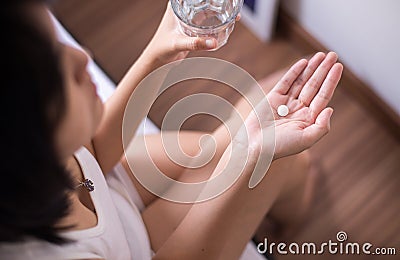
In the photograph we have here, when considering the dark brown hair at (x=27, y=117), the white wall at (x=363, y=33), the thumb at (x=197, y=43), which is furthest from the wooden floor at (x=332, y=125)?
the dark brown hair at (x=27, y=117)

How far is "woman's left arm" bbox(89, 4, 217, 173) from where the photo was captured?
893 millimetres

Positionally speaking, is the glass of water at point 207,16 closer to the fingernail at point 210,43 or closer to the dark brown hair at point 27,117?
the fingernail at point 210,43

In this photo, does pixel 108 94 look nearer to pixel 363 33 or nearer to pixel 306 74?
pixel 306 74

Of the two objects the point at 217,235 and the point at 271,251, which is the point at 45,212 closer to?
the point at 217,235

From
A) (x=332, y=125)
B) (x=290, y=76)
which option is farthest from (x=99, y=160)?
(x=332, y=125)

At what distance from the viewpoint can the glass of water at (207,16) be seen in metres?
0.88

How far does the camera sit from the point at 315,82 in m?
0.86

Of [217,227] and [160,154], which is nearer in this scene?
[217,227]

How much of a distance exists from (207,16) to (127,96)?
0.19 meters

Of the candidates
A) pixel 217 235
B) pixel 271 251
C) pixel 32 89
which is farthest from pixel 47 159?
pixel 271 251

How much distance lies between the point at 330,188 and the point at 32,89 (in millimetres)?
918

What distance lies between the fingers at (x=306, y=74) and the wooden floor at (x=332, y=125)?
0.45m

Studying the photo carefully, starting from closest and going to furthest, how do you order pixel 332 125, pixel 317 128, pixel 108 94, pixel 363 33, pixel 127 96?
1. pixel 317 128
2. pixel 127 96
3. pixel 108 94
4. pixel 363 33
5. pixel 332 125

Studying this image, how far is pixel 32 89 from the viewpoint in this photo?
48cm
